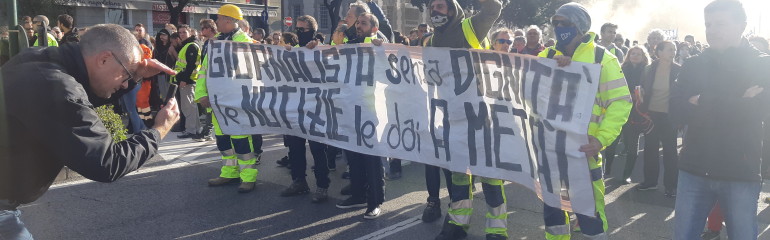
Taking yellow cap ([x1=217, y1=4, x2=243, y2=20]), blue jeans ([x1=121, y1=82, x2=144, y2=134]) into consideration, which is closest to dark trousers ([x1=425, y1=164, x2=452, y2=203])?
yellow cap ([x1=217, y1=4, x2=243, y2=20])

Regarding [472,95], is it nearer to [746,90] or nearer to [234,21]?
[746,90]

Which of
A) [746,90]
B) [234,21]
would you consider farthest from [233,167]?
[746,90]

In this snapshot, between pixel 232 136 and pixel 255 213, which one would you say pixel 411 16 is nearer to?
pixel 232 136

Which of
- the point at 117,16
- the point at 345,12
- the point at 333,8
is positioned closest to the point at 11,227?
the point at 333,8

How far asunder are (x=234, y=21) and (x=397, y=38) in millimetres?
6570

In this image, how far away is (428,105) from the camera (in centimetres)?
504

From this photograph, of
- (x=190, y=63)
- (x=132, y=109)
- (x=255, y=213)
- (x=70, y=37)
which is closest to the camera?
(x=255, y=213)

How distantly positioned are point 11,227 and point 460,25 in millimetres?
3585

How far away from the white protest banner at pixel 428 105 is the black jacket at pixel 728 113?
64 cm

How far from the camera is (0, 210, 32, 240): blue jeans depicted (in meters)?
2.71

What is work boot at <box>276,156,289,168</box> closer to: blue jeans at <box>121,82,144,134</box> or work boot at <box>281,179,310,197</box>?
work boot at <box>281,179,310,197</box>

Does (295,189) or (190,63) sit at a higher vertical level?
(190,63)

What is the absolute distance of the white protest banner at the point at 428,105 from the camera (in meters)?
4.09

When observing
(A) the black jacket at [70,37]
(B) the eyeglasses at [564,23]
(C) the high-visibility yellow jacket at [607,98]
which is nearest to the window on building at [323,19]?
(A) the black jacket at [70,37]
